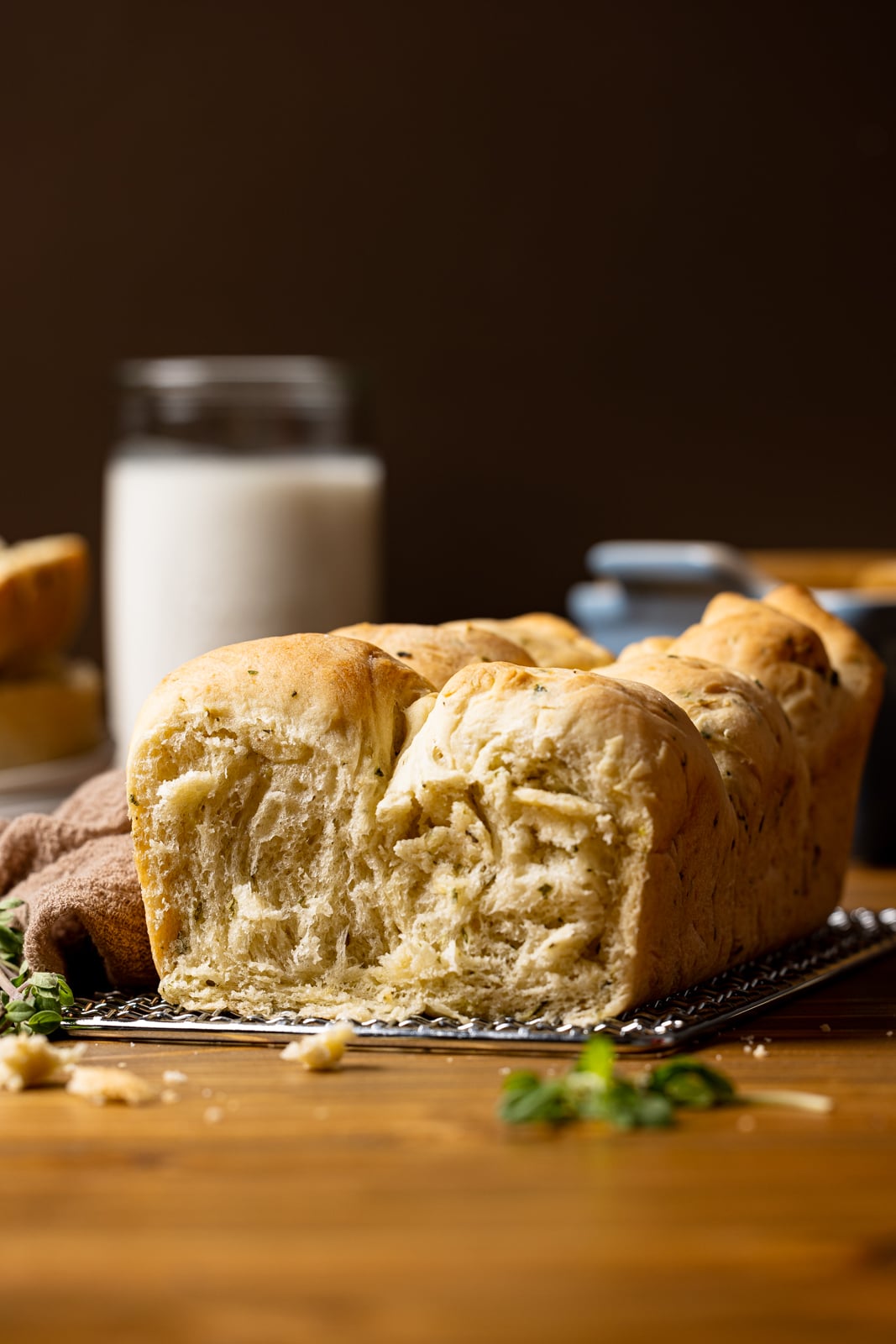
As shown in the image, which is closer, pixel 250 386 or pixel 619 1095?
pixel 619 1095

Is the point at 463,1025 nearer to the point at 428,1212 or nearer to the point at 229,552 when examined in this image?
the point at 428,1212

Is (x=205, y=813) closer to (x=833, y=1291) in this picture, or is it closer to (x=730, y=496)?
(x=833, y=1291)

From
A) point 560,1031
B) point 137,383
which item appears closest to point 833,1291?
point 560,1031

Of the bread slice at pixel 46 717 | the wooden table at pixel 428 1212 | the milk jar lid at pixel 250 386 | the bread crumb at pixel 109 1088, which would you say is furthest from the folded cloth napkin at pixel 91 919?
the milk jar lid at pixel 250 386

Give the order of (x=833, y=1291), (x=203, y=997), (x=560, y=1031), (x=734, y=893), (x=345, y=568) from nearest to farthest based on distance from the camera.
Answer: (x=833, y=1291), (x=560, y=1031), (x=203, y=997), (x=734, y=893), (x=345, y=568)

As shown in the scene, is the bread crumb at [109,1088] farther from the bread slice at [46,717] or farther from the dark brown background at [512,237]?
the dark brown background at [512,237]

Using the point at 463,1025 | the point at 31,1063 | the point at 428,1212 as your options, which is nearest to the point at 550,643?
the point at 463,1025
